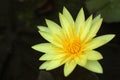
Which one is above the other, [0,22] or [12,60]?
[0,22]

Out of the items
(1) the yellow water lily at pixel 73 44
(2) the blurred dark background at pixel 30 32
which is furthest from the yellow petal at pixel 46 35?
(2) the blurred dark background at pixel 30 32

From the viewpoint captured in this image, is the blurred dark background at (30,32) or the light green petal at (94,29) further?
the blurred dark background at (30,32)

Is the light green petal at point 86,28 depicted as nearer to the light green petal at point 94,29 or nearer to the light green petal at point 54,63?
the light green petal at point 94,29

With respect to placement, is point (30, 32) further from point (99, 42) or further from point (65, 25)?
point (99, 42)

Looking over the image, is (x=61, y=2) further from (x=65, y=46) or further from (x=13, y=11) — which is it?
(x=13, y=11)

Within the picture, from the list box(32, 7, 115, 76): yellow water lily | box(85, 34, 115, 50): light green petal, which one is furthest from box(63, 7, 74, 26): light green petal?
box(85, 34, 115, 50): light green petal

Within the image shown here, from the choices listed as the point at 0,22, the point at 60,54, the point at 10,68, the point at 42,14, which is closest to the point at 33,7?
the point at 42,14

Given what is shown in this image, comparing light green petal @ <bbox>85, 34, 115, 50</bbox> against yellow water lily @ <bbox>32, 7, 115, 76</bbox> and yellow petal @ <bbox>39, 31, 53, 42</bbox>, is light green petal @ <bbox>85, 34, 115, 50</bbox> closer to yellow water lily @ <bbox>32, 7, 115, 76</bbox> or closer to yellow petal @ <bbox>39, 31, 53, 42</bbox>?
yellow water lily @ <bbox>32, 7, 115, 76</bbox>
